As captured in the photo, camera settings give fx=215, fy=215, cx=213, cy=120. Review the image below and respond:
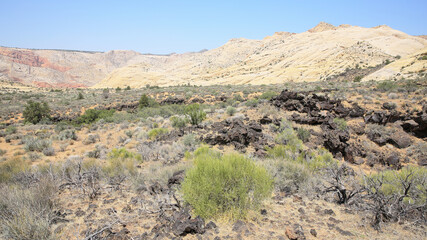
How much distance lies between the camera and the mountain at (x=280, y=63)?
139 ft

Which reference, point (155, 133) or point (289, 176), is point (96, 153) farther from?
point (289, 176)

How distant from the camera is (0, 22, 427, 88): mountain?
42281 millimetres

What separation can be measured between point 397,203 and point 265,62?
60.3 meters

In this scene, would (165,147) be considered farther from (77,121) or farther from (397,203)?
(77,121)

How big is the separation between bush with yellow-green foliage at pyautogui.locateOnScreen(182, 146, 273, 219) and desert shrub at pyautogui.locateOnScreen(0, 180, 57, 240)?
6.91 feet

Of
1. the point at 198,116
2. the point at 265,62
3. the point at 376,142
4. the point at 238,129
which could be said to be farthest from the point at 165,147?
the point at 265,62

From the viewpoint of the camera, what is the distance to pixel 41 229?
3.05 metres

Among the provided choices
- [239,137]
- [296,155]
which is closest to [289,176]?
[296,155]

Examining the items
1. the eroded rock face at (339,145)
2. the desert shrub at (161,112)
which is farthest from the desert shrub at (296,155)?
the desert shrub at (161,112)

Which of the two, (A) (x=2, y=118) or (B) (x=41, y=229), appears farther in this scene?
(A) (x=2, y=118)

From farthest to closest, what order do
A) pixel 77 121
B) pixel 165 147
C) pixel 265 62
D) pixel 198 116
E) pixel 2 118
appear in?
1. pixel 265 62
2. pixel 2 118
3. pixel 77 121
4. pixel 198 116
5. pixel 165 147

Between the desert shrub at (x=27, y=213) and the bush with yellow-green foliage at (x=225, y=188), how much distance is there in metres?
2.11

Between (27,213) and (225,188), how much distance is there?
3.00 meters

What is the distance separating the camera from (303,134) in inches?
402
